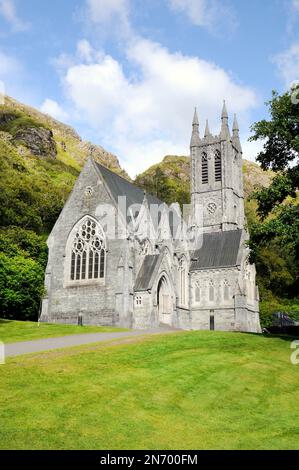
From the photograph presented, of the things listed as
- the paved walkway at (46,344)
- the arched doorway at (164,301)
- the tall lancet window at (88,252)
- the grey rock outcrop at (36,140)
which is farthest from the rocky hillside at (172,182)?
the paved walkway at (46,344)

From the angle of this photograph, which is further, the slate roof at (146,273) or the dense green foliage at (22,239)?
the dense green foliage at (22,239)

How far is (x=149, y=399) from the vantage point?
1466 centimetres

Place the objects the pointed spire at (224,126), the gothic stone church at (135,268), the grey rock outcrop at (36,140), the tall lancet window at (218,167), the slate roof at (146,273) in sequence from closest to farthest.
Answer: the gothic stone church at (135,268), the slate roof at (146,273), the tall lancet window at (218,167), the pointed spire at (224,126), the grey rock outcrop at (36,140)

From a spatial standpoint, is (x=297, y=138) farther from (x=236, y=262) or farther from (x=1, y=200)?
(x=1, y=200)

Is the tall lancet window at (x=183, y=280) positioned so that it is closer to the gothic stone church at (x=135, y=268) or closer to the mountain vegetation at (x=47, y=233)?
the gothic stone church at (x=135, y=268)

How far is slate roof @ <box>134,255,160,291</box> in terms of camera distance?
41594 mm

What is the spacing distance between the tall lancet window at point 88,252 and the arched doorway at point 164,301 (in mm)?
6206

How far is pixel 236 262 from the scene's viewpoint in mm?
51188

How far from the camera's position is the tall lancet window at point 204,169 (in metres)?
70.8

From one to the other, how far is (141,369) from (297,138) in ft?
49.7

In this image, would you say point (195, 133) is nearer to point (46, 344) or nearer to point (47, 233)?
point (47, 233)

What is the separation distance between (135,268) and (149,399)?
28.3 metres

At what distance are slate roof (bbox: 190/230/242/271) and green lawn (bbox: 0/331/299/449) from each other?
30095 millimetres

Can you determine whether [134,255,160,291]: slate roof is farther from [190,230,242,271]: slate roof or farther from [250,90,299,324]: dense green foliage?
[250,90,299,324]: dense green foliage
